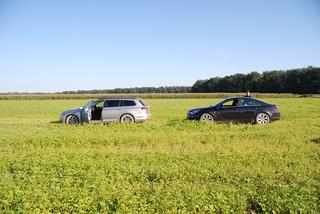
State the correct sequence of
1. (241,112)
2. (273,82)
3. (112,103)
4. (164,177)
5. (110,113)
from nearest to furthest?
(164,177)
(241,112)
(110,113)
(112,103)
(273,82)

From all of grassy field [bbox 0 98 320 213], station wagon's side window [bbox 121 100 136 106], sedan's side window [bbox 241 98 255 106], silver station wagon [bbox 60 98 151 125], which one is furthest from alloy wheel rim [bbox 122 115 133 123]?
sedan's side window [bbox 241 98 255 106]

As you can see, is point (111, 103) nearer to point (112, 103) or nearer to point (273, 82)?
point (112, 103)

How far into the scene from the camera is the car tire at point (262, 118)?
14.8 m

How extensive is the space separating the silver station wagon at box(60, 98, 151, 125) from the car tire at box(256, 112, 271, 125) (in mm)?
5831

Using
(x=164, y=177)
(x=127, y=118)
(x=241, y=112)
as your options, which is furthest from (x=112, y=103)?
(x=164, y=177)

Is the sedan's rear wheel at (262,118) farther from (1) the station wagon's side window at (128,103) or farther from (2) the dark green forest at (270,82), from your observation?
(2) the dark green forest at (270,82)

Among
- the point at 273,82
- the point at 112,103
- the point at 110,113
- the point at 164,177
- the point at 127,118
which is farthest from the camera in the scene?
the point at 273,82

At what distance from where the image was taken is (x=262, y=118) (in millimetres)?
14844

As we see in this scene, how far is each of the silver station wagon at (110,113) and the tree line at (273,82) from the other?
292ft

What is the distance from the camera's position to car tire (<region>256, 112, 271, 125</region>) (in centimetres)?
1479

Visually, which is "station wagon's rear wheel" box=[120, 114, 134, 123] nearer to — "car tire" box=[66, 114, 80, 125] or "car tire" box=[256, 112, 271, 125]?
"car tire" box=[66, 114, 80, 125]

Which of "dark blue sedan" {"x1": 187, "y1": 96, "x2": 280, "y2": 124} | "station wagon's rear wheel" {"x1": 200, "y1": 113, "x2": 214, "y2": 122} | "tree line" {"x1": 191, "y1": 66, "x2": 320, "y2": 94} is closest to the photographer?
"dark blue sedan" {"x1": 187, "y1": 96, "x2": 280, "y2": 124}

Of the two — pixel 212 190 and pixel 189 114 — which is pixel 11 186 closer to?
pixel 212 190

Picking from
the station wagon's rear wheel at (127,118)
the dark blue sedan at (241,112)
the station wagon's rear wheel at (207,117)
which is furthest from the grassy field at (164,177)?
the station wagon's rear wheel at (127,118)
